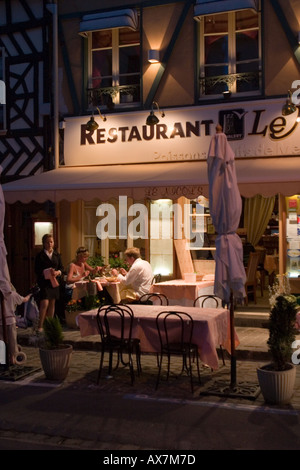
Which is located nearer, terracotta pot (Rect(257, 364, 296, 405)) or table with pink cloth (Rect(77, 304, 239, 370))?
terracotta pot (Rect(257, 364, 296, 405))

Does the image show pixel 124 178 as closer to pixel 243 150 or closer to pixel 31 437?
pixel 243 150

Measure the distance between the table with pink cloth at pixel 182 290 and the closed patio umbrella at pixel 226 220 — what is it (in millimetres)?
3180

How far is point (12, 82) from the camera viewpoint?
523 inches

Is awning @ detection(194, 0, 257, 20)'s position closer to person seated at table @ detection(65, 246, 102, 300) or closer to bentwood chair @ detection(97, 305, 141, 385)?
person seated at table @ detection(65, 246, 102, 300)

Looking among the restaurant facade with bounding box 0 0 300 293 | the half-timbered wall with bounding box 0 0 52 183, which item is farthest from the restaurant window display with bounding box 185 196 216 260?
the half-timbered wall with bounding box 0 0 52 183

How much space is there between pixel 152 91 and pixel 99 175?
2.08 meters

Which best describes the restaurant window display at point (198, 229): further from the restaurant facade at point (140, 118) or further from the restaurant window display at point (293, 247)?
the restaurant window display at point (293, 247)

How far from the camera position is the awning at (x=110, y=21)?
472 inches

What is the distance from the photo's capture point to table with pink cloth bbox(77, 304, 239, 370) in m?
7.01

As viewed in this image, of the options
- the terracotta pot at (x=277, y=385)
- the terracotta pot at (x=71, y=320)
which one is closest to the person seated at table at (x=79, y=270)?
the terracotta pot at (x=71, y=320)

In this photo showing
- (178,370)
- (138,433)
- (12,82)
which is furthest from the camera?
(12,82)

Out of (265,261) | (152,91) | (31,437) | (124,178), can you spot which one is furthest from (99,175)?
(31,437)

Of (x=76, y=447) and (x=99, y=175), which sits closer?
(x=76, y=447)

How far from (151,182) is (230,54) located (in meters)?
3.17
